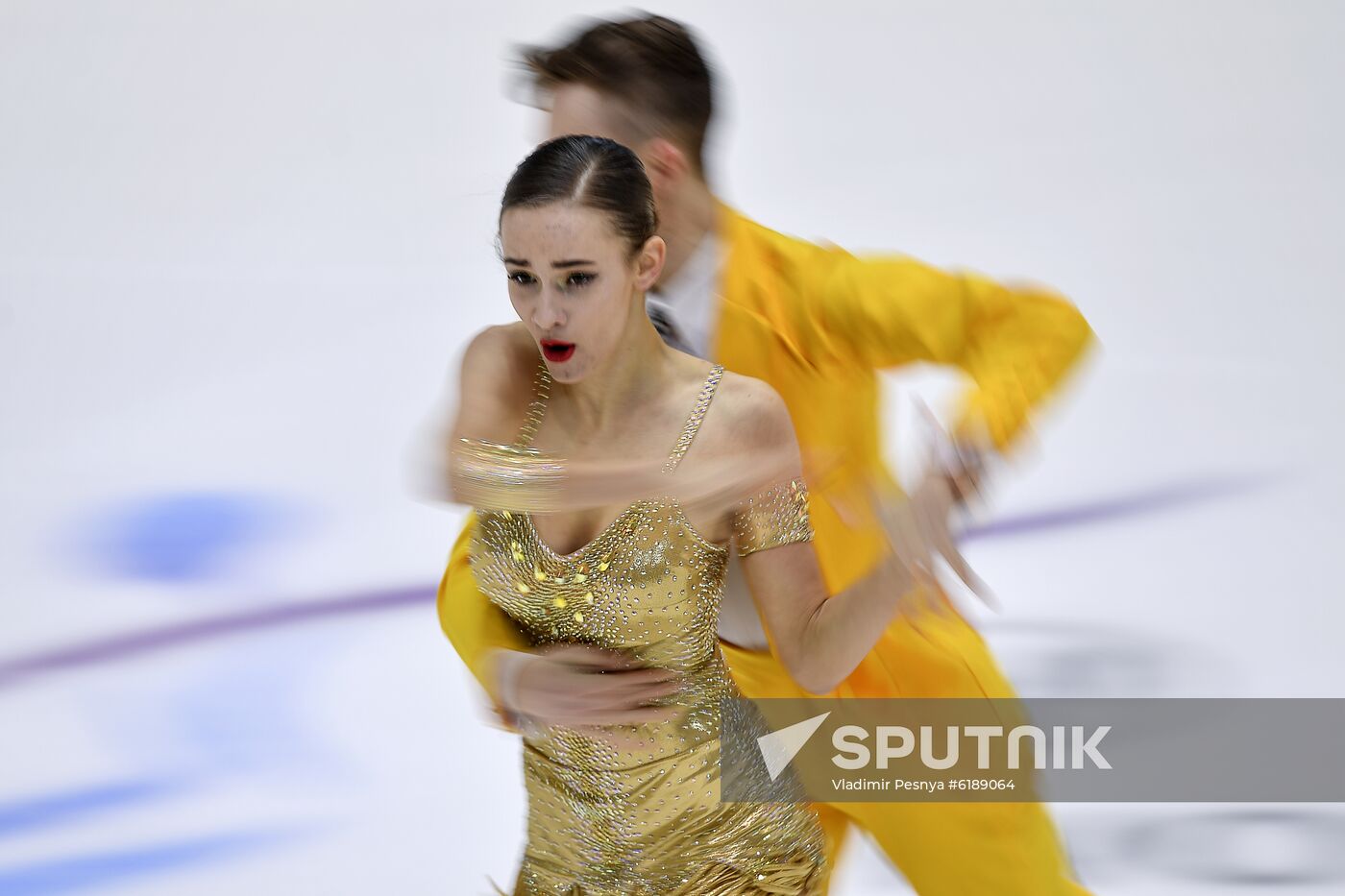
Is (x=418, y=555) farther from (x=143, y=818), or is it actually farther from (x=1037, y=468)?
(x=1037, y=468)

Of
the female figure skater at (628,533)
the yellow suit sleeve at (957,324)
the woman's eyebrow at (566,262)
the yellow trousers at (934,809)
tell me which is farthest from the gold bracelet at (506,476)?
the yellow suit sleeve at (957,324)

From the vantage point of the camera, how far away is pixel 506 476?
5.77 ft

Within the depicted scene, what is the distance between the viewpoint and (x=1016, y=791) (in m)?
2.16

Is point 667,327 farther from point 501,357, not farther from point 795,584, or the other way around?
point 795,584

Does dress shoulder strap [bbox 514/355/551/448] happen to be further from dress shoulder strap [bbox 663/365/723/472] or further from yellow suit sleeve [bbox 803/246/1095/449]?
yellow suit sleeve [bbox 803/246/1095/449]

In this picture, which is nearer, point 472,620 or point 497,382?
point 497,382

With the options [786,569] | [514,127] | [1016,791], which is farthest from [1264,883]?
[514,127]

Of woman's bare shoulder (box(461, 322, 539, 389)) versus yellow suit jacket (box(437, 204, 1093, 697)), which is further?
yellow suit jacket (box(437, 204, 1093, 697))

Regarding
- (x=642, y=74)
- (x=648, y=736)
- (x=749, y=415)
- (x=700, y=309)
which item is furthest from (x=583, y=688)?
(x=642, y=74)

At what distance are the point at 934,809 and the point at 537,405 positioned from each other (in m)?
0.79

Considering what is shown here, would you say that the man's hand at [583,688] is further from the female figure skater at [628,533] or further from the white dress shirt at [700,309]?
the white dress shirt at [700,309]

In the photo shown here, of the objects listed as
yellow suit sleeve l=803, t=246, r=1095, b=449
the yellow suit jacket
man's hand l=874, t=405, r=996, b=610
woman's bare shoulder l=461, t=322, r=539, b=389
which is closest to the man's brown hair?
the yellow suit jacket

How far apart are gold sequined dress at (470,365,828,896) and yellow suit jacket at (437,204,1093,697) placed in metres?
0.15

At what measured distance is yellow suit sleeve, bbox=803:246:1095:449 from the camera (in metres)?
1.95
